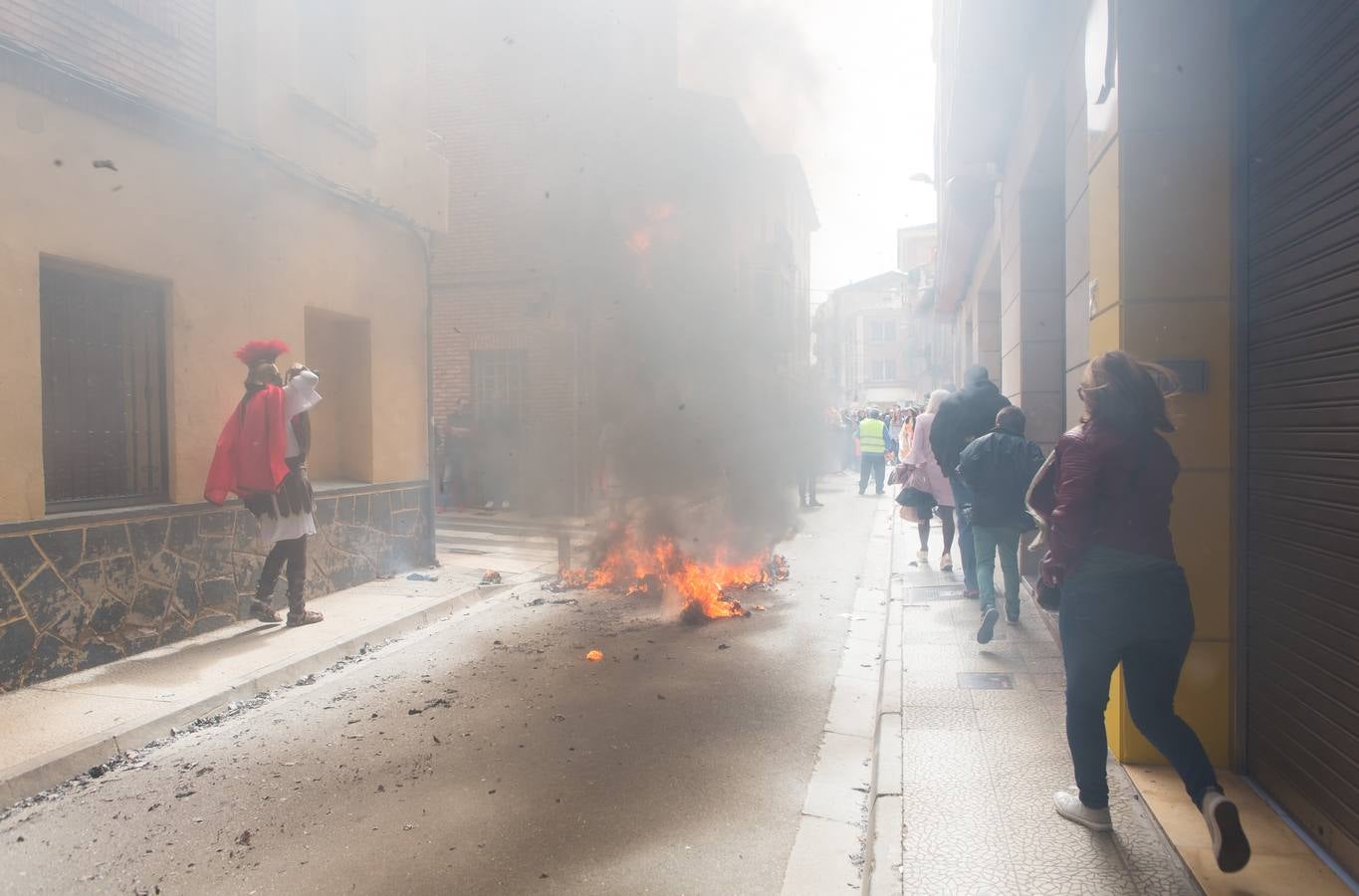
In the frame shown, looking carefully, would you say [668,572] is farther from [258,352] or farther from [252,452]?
[258,352]

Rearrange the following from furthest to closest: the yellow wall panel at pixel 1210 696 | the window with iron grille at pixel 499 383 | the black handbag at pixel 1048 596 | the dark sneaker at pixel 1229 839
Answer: the window with iron grille at pixel 499 383
the yellow wall panel at pixel 1210 696
the black handbag at pixel 1048 596
the dark sneaker at pixel 1229 839

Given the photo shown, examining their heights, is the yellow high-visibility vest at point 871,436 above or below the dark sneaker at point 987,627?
above

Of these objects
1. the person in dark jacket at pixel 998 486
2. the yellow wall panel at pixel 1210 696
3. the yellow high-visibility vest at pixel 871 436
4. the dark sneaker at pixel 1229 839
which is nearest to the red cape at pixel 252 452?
the person in dark jacket at pixel 998 486

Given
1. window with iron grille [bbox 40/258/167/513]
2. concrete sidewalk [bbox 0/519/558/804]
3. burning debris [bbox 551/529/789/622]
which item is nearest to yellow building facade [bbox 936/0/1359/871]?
burning debris [bbox 551/529/789/622]

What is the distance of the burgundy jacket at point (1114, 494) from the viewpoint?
2.91 m

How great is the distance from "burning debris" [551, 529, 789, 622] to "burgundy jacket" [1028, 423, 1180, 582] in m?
4.49

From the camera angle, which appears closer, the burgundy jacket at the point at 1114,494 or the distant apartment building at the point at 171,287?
the burgundy jacket at the point at 1114,494

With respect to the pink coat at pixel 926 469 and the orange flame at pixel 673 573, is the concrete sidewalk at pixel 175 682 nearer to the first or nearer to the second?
the orange flame at pixel 673 573

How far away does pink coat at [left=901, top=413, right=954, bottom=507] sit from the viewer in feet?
26.2

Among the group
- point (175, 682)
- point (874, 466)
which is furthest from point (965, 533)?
point (874, 466)

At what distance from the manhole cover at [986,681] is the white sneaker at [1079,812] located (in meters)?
1.58

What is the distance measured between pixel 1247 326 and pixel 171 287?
21.7ft

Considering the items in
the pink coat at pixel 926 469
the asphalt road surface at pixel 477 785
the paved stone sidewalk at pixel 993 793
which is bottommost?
the asphalt road surface at pixel 477 785

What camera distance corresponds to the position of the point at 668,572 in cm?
804
